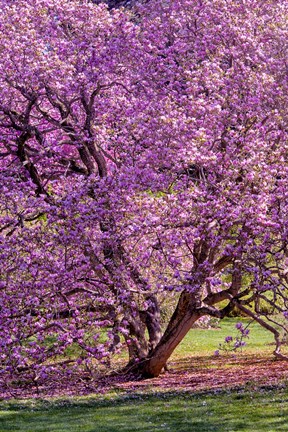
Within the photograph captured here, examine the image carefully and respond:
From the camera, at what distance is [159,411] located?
14.3 m

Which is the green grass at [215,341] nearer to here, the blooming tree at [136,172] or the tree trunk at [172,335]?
the tree trunk at [172,335]

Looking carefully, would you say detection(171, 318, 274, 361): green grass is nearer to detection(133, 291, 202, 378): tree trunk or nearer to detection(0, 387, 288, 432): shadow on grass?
detection(133, 291, 202, 378): tree trunk

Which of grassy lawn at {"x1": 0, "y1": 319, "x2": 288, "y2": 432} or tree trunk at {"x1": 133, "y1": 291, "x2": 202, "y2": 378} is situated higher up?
tree trunk at {"x1": 133, "y1": 291, "x2": 202, "y2": 378}

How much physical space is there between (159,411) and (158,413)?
0.18 metres

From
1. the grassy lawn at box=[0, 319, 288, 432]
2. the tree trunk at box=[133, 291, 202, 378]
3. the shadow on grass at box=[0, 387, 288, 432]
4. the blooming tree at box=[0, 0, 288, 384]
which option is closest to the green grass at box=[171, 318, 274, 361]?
the tree trunk at box=[133, 291, 202, 378]

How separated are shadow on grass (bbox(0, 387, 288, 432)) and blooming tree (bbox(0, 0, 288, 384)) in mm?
1018

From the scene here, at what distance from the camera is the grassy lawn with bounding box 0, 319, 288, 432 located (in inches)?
502

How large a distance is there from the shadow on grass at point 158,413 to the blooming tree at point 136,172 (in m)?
1.02

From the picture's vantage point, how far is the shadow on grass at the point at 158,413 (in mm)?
12703

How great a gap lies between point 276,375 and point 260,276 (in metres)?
4.29

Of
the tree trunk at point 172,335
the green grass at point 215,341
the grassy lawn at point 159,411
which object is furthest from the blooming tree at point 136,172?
the green grass at point 215,341

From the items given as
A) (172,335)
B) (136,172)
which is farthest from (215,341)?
(136,172)

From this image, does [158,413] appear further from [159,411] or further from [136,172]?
[136,172]

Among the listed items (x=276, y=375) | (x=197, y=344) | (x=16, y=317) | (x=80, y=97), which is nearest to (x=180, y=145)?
(x=80, y=97)
